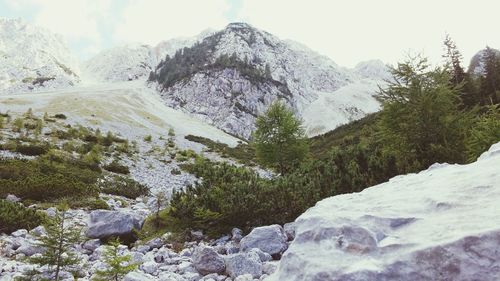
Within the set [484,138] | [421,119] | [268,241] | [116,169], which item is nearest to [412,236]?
[268,241]

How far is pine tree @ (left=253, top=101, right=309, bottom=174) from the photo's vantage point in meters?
26.8

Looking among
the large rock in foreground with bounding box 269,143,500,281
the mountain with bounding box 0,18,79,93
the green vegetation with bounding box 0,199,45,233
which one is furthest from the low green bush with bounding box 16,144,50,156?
the mountain with bounding box 0,18,79,93

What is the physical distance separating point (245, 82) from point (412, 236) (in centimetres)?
13706

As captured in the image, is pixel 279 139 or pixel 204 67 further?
pixel 204 67

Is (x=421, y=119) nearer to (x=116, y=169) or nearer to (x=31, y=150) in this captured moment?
(x=116, y=169)

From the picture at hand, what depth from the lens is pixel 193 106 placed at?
130750 mm

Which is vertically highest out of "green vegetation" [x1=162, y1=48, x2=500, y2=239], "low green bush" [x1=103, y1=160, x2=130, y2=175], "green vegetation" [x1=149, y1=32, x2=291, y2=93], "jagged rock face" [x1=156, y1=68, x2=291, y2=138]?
"green vegetation" [x1=149, y1=32, x2=291, y2=93]

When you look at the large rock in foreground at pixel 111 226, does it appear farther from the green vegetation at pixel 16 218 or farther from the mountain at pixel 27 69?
the mountain at pixel 27 69

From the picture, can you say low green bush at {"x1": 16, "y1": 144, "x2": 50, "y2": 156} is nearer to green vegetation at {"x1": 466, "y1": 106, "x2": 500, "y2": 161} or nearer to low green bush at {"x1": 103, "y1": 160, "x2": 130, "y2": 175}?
low green bush at {"x1": 103, "y1": 160, "x2": 130, "y2": 175}

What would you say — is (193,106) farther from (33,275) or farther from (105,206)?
(33,275)

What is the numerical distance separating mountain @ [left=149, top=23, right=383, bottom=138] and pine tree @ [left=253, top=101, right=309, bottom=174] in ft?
305

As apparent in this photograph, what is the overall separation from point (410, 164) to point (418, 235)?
38.2 ft

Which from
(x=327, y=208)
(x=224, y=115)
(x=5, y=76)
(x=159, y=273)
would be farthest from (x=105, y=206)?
(x=5, y=76)

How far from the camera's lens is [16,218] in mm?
11586
